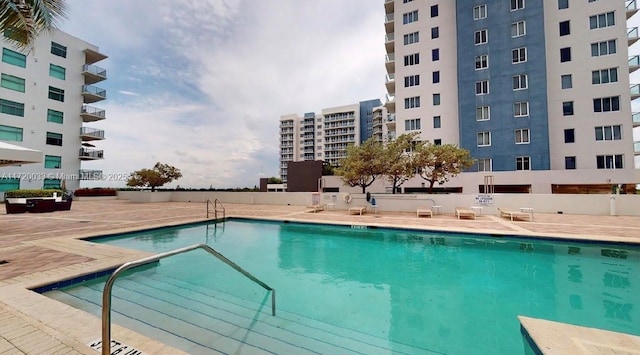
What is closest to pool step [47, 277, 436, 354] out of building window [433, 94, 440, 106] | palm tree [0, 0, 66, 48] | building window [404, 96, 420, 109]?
palm tree [0, 0, 66, 48]

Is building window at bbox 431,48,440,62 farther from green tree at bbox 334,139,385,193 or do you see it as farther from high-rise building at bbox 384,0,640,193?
green tree at bbox 334,139,385,193

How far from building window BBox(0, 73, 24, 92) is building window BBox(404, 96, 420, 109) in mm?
35723

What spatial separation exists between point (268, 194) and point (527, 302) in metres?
19.4

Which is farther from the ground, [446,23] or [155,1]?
[446,23]

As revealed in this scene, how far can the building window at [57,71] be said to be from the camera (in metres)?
25.2

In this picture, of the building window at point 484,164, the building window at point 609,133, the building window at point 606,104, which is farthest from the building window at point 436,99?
the building window at point 609,133

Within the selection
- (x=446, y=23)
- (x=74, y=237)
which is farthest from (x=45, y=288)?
(x=446, y=23)

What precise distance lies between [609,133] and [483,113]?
8.85 meters

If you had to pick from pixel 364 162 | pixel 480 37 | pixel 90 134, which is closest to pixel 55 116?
pixel 90 134

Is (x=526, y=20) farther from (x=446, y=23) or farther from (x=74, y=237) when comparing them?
(x=74, y=237)

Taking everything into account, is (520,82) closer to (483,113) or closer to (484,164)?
(483,113)

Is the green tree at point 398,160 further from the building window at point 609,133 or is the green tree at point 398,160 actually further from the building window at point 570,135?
the building window at point 609,133

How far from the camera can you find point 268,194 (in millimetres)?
22188

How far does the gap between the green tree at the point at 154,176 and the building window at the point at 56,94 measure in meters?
10.2
